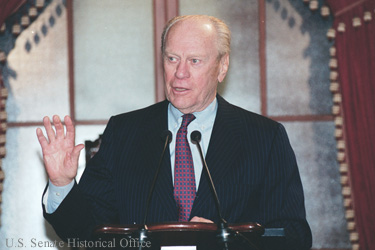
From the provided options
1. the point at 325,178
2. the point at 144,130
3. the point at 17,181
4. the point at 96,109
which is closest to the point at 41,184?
the point at 17,181

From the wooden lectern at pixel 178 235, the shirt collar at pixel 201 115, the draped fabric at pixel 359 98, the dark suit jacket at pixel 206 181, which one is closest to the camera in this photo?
the wooden lectern at pixel 178 235

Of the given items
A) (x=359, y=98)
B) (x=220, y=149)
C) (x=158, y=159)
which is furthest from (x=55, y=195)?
(x=359, y=98)

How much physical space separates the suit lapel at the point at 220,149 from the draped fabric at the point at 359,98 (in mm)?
1597

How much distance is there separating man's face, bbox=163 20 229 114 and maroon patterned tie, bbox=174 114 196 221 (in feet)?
0.56

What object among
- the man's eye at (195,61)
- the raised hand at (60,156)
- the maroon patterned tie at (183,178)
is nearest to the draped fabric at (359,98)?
the man's eye at (195,61)

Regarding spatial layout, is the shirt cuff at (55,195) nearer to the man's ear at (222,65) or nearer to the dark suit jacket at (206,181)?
the dark suit jacket at (206,181)

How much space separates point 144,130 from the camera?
101 inches

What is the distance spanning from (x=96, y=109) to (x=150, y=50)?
58cm

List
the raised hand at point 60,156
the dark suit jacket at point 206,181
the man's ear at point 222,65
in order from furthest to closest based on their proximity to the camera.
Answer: the man's ear at point 222,65 < the dark suit jacket at point 206,181 < the raised hand at point 60,156

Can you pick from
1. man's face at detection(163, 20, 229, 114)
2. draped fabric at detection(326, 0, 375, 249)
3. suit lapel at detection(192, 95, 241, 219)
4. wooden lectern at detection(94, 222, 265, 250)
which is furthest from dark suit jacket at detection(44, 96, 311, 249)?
draped fabric at detection(326, 0, 375, 249)

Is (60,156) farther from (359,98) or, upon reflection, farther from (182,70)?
(359,98)

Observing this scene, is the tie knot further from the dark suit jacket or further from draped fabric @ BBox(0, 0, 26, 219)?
draped fabric @ BBox(0, 0, 26, 219)

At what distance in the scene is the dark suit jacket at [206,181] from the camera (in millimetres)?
2266

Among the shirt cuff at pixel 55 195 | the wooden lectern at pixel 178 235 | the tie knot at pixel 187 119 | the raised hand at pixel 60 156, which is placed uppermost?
the tie knot at pixel 187 119
